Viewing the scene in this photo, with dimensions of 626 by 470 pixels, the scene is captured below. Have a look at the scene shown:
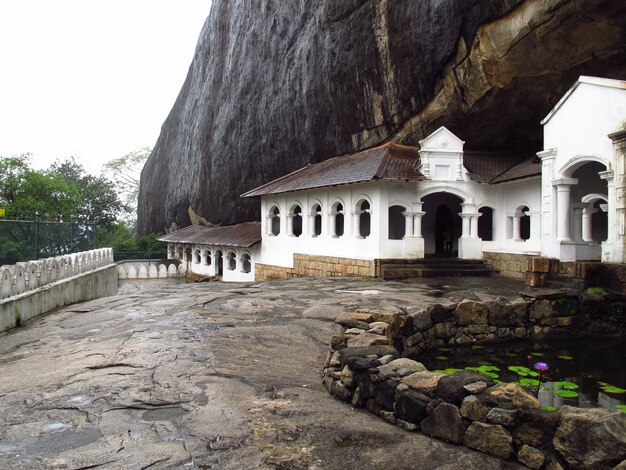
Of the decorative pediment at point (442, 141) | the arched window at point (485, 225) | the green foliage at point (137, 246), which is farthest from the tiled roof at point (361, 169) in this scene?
the green foliage at point (137, 246)

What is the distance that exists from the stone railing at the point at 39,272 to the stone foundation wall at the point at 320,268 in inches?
312

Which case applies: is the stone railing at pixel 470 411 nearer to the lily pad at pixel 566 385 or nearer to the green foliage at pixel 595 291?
the lily pad at pixel 566 385

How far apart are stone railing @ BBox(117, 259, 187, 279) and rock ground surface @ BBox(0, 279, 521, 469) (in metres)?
23.2

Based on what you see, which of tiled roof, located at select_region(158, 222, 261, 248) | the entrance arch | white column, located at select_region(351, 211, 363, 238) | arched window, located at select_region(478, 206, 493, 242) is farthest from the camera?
tiled roof, located at select_region(158, 222, 261, 248)

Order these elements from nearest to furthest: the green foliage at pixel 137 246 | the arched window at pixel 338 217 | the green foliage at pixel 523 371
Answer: the green foliage at pixel 523 371 → the arched window at pixel 338 217 → the green foliage at pixel 137 246

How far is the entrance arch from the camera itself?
1988 cm

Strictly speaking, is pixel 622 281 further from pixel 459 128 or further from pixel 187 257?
pixel 187 257

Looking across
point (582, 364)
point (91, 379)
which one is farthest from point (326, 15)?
point (91, 379)

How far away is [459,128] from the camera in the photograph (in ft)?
58.4

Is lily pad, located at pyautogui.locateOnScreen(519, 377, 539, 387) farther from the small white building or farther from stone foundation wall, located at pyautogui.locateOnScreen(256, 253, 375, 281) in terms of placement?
the small white building

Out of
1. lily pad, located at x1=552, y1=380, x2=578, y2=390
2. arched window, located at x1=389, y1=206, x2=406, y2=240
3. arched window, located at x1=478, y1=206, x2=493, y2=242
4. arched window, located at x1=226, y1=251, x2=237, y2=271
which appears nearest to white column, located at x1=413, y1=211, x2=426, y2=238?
arched window, located at x1=389, y1=206, x2=406, y2=240

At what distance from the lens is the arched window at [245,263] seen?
84.9ft

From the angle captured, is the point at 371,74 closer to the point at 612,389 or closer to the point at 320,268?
the point at 320,268

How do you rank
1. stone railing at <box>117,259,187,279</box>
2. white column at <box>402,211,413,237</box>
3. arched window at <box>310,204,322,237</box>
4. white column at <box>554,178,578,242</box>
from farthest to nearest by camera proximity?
stone railing at <box>117,259,187,279</box> → arched window at <box>310,204,322,237</box> → white column at <box>402,211,413,237</box> → white column at <box>554,178,578,242</box>
